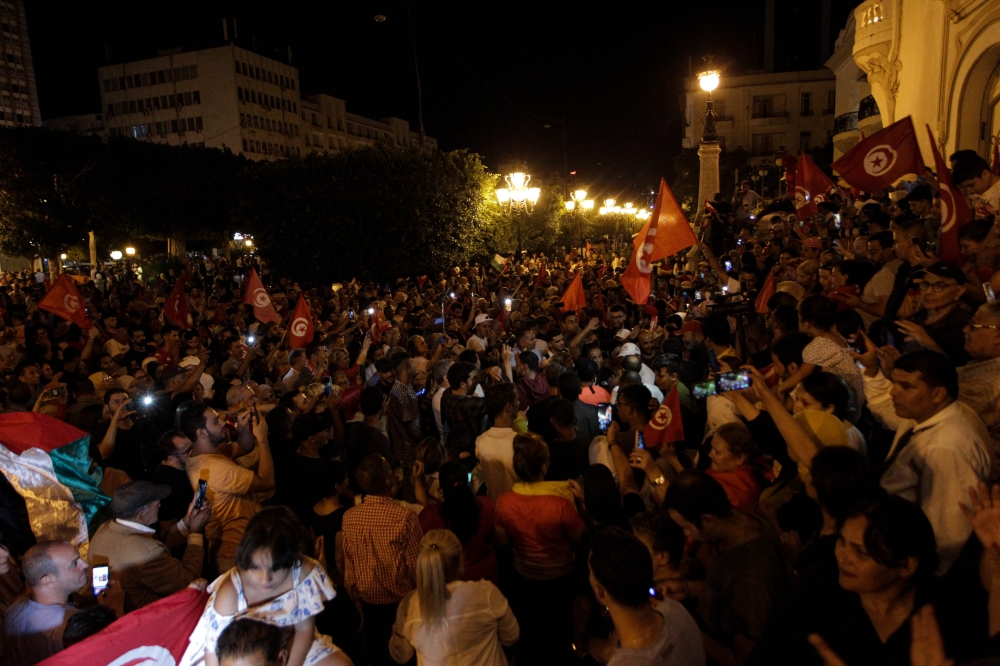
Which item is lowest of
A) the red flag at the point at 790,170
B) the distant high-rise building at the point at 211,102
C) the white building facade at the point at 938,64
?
the red flag at the point at 790,170

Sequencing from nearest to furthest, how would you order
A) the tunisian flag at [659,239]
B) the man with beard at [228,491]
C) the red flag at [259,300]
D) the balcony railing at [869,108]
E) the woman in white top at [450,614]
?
the woman in white top at [450,614], the man with beard at [228,491], the tunisian flag at [659,239], the red flag at [259,300], the balcony railing at [869,108]

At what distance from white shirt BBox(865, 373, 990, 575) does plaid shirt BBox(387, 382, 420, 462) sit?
175 inches

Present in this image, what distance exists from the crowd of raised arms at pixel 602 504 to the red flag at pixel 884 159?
1.98 ft

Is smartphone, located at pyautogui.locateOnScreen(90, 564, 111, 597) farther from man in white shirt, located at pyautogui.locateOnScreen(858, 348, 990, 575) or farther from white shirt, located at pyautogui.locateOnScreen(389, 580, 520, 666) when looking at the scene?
man in white shirt, located at pyautogui.locateOnScreen(858, 348, 990, 575)

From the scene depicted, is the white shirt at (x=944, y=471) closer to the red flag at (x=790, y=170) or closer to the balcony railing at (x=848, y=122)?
the red flag at (x=790, y=170)

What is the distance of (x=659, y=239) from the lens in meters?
8.39

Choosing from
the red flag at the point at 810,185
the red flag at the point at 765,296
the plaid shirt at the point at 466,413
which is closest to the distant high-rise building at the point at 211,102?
the red flag at the point at 810,185

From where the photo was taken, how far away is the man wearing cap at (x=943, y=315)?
13.8 ft

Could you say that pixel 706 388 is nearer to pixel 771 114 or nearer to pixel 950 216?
pixel 950 216

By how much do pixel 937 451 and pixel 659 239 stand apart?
5.80 m

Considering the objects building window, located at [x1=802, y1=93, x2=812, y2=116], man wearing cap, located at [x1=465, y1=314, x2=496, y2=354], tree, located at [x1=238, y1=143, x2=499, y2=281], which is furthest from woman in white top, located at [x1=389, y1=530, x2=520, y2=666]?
building window, located at [x1=802, y1=93, x2=812, y2=116]

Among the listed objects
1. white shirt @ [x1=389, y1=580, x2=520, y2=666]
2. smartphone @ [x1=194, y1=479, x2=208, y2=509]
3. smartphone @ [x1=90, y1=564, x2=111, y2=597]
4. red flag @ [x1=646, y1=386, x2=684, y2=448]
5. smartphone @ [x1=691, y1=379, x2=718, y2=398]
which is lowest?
white shirt @ [x1=389, y1=580, x2=520, y2=666]

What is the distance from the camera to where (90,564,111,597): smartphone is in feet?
11.0

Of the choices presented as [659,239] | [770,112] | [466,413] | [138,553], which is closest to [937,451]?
[466,413]
